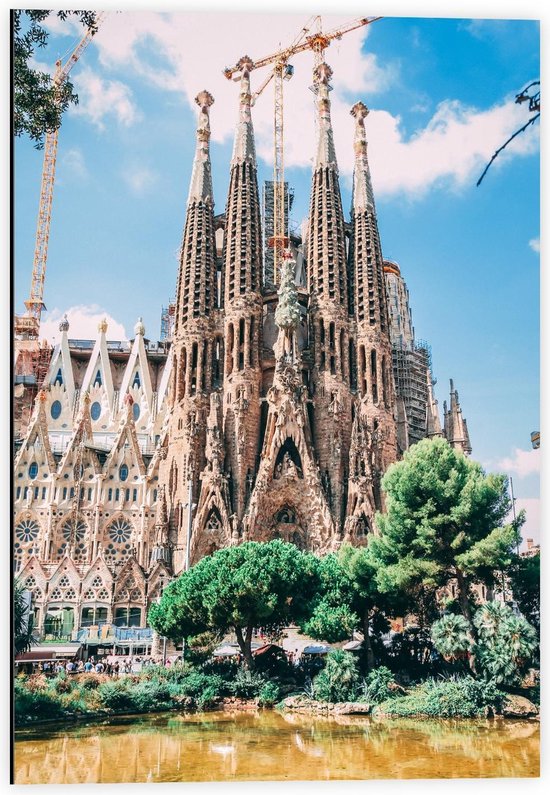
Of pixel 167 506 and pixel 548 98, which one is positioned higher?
pixel 548 98

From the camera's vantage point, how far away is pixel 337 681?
20516 mm

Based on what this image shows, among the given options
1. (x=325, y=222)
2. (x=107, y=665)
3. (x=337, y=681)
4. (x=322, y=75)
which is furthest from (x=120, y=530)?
(x=322, y=75)

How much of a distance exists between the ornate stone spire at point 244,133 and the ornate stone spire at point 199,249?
5.68ft

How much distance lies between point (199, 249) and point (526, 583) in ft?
83.8

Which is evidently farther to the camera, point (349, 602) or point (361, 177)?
point (361, 177)

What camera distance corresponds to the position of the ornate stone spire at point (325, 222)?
133 feet

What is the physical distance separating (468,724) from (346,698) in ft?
13.1

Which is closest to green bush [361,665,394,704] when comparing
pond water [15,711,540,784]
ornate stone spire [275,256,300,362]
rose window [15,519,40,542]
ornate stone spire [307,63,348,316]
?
pond water [15,711,540,784]

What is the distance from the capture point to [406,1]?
14.5m

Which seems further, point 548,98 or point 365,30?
point 365,30

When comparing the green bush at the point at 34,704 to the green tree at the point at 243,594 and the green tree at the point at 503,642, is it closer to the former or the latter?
the green tree at the point at 243,594

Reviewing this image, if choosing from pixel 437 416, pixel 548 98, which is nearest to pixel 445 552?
pixel 548 98

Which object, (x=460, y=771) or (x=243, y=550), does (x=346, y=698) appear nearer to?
(x=243, y=550)

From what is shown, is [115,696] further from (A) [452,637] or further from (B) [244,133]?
(B) [244,133]
